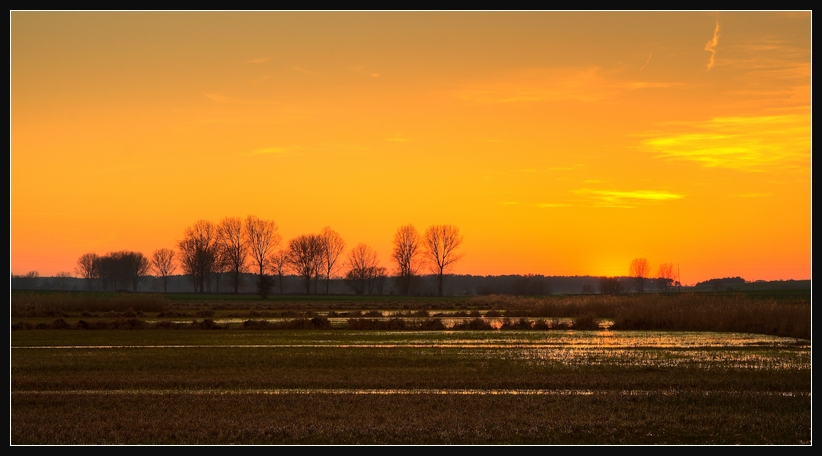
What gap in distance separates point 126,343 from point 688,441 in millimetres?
28966

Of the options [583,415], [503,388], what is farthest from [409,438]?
[503,388]

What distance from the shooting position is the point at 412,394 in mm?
18562

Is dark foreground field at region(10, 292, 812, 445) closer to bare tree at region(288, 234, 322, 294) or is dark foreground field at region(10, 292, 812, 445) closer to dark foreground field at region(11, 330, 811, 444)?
dark foreground field at region(11, 330, 811, 444)

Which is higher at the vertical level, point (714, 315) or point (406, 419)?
point (406, 419)

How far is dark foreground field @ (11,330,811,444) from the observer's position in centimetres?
1422

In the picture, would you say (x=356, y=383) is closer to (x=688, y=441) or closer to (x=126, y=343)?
(x=688, y=441)

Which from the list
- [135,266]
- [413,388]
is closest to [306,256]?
[135,266]

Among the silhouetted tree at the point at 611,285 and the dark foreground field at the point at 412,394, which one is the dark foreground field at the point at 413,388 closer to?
the dark foreground field at the point at 412,394

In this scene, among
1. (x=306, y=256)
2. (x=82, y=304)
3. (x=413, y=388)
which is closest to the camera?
(x=413, y=388)

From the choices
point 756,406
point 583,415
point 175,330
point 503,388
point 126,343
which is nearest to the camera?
point 583,415

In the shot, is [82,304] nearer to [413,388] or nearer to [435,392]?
[413,388]

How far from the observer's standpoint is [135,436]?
14023 mm

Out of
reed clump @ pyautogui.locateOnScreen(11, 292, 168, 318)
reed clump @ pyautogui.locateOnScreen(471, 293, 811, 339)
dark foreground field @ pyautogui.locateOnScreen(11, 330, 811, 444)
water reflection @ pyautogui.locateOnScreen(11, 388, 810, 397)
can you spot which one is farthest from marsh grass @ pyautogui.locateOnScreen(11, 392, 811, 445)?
reed clump @ pyautogui.locateOnScreen(11, 292, 168, 318)

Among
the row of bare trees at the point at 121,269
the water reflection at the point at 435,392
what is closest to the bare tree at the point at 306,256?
the row of bare trees at the point at 121,269
